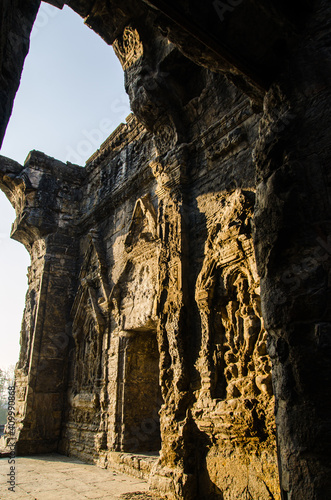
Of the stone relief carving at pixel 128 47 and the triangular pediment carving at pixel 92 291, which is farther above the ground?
the stone relief carving at pixel 128 47

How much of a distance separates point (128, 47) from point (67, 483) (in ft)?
21.5

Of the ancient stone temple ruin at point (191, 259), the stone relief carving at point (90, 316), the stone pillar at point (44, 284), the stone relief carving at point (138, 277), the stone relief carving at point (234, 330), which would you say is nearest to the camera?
the ancient stone temple ruin at point (191, 259)

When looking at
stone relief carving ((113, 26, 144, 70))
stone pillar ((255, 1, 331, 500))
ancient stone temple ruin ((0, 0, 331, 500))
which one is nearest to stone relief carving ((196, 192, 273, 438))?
ancient stone temple ruin ((0, 0, 331, 500))

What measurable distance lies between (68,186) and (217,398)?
7.22 metres

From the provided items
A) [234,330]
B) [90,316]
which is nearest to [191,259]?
[234,330]

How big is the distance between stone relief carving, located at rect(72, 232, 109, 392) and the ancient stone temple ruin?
4 centimetres

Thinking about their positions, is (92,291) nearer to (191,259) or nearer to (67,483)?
(191,259)

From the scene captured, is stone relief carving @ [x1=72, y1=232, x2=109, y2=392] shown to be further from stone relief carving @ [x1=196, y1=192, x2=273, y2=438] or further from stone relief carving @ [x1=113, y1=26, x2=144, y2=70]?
stone relief carving @ [x1=113, y1=26, x2=144, y2=70]

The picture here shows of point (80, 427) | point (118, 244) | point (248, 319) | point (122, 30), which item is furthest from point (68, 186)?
point (248, 319)

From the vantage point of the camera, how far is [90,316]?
318 inches

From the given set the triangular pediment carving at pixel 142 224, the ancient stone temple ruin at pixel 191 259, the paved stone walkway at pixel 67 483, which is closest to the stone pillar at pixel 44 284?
the ancient stone temple ruin at pixel 191 259

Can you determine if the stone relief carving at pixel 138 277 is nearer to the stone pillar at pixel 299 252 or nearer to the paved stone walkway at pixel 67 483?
the paved stone walkway at pixel 67 483

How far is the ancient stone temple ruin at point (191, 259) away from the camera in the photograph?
74.4 inches

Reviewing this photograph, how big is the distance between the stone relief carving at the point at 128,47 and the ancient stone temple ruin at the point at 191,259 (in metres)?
0.04
